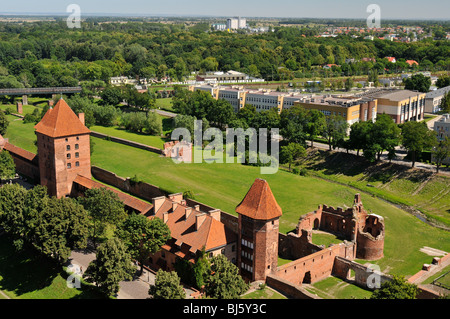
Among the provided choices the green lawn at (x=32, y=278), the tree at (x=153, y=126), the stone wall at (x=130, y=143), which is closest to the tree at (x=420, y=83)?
the tree at (x=153, y=126)

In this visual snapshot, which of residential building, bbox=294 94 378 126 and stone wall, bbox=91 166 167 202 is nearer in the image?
stone wall, bbox=91 166 167 202

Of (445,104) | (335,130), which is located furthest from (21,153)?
(445,104)

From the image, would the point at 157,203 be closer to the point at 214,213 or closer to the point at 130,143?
the point at 214,213

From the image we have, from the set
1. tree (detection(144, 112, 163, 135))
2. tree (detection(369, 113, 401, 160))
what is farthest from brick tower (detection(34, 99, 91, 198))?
tree (detection(369, 113, 401, 160))

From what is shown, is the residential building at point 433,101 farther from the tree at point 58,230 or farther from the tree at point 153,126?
the tree at point 58,230

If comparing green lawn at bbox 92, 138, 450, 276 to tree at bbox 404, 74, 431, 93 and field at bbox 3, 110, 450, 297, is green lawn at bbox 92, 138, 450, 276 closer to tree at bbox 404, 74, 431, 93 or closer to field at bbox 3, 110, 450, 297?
field at bbox 3, 110, 450, 297

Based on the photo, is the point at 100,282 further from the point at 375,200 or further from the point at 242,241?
the point at 375,200

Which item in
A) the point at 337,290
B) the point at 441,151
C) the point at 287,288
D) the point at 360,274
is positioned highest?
the point at 441,151
